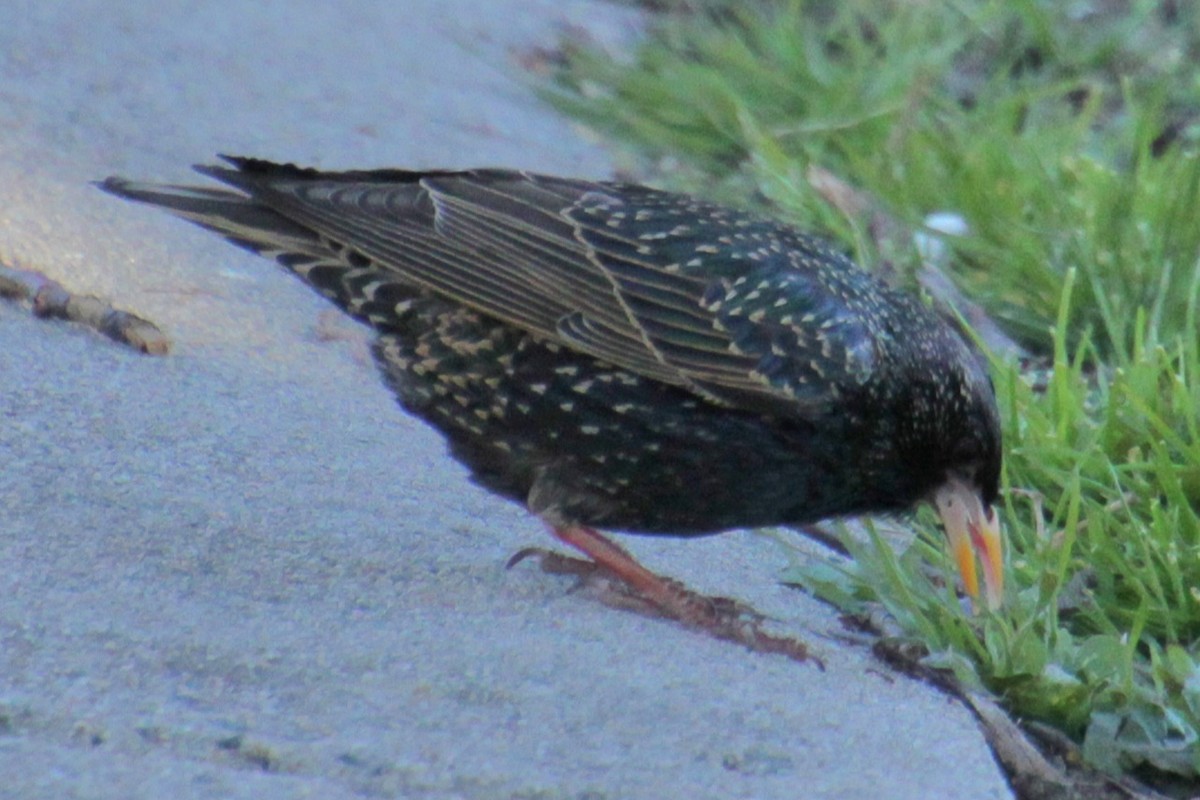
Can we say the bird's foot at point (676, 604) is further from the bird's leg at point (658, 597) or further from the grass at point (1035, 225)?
the grass at point (1035, 225)

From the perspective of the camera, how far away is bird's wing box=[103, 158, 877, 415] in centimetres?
368


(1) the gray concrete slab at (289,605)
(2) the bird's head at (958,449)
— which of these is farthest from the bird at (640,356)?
(1) the gray concrete slab at (289,605)

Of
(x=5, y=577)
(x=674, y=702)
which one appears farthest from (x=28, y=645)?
(x=674, y=702)

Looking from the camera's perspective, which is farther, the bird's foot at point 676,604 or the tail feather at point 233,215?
the tail feather at point 233,215

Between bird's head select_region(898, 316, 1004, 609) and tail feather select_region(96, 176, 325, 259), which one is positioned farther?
tail feather select_region(96, 176, 325, 259)

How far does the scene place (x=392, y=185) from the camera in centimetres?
411

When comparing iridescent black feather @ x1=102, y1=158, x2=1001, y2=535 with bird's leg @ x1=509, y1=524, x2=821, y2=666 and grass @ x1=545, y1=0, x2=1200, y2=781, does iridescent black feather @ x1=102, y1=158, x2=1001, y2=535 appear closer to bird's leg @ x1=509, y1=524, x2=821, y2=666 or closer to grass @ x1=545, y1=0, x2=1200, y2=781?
bird's leg @ x1=509, y1=524, x2=821, y2=666

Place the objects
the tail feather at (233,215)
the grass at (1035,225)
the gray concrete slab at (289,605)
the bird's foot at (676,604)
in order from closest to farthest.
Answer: the gray concrete slab at (289,605)
the bird's foot at (676,604)
the grass at (1035,225)
the tail feather at (233,215)

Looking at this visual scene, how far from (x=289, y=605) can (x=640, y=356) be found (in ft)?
2.75

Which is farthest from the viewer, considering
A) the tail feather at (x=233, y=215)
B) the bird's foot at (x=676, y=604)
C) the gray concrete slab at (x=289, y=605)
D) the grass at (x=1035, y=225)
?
the tail feather at (x=233, y=215)

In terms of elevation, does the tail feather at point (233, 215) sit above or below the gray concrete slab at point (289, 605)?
above

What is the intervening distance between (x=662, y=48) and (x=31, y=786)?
5632 millimetres

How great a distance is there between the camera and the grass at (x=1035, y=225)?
12.2 feet

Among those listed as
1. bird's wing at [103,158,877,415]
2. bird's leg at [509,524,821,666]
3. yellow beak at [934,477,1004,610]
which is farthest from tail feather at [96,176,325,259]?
yellow beak at [934,477,1004,610]
